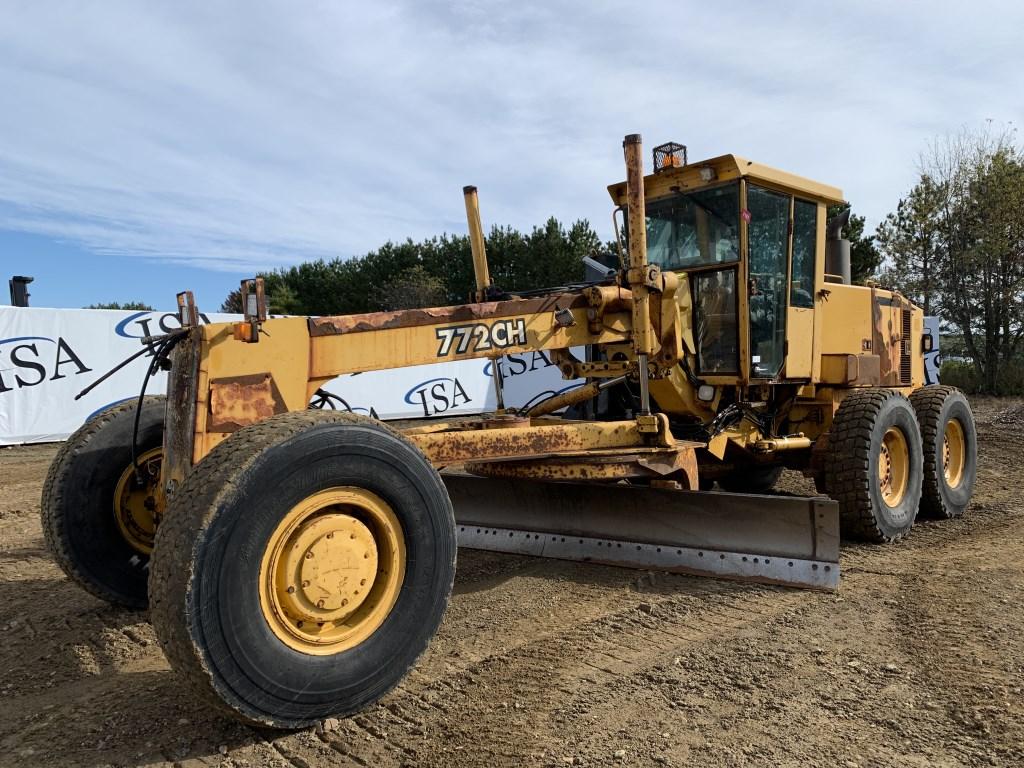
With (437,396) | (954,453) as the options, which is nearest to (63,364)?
(437,396)

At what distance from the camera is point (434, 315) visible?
13.6ft

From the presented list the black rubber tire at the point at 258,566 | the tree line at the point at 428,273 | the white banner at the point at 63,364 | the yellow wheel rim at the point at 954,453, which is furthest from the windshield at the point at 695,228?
the tree line at the point at 428,273

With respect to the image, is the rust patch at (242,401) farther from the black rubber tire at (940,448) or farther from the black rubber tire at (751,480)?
the black rubber tire at (940,448)

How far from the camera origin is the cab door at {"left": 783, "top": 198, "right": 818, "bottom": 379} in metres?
6.02

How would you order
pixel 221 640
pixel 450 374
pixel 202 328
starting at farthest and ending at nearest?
pixel 450 374, pixel 202 328, pixel 221 640

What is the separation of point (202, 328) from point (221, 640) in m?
1.39

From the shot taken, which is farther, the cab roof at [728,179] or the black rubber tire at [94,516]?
the cab roof at [728,179]

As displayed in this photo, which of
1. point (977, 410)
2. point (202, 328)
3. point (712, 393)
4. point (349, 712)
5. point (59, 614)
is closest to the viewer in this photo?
point (349, 712)

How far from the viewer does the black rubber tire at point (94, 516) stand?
4004mm

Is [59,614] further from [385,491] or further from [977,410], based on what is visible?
[977,410]

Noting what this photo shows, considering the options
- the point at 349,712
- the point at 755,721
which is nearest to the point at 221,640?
the point at 349,712

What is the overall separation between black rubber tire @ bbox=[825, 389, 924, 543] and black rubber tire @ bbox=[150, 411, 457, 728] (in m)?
3.75

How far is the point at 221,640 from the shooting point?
259 centimetres

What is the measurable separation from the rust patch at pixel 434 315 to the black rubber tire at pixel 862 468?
2.51 metres
